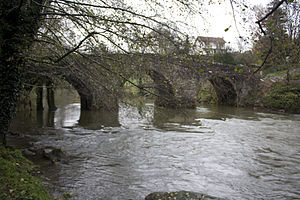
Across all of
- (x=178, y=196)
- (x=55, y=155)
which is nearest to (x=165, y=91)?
(x=178, y=196)

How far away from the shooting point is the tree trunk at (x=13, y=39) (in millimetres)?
4801

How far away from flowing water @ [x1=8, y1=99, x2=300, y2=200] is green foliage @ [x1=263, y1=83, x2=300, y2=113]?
10048 mm

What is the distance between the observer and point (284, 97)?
71.9 ft

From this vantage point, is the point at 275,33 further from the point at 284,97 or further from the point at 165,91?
the point at 284,97

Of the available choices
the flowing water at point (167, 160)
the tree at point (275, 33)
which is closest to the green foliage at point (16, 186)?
the flowing water at point (167, 160)

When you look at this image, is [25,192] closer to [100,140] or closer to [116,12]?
[116,12]

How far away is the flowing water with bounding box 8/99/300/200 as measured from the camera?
17.0 feet

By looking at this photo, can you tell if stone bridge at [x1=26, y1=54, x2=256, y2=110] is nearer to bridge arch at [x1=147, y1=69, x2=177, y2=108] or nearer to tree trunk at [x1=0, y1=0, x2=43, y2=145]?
bridge arch at [x1=147, y1=69, x2=177, y2=108]

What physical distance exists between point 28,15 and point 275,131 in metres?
11.1

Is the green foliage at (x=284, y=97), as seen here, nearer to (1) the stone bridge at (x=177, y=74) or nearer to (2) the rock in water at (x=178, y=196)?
(1) the stone bridge at (x=177, y=74)

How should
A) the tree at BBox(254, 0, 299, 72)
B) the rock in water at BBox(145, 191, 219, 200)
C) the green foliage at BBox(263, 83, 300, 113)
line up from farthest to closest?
the green foliage at BBox(263, 83, 300, 113) < the rock in water at BBox(145, 191, 219, 200) < the tree at BBox(254, 0, 299, 72)

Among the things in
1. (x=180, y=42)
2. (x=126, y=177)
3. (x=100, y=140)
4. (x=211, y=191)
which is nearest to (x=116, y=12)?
(x=180, y=42)

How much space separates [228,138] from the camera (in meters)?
10.6

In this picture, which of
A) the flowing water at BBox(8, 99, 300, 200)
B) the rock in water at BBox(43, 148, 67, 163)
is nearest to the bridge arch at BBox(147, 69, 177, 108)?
the flowing water at BBox(8, 99, 300, 200)
